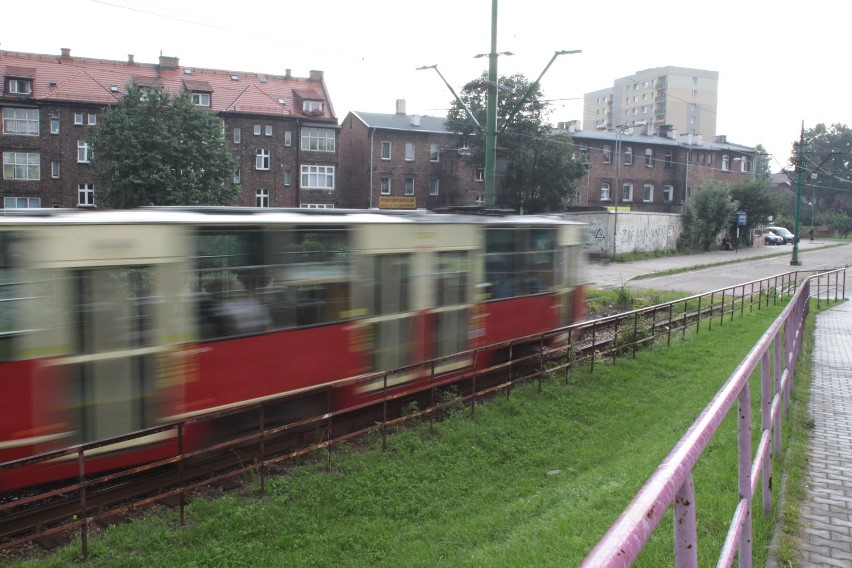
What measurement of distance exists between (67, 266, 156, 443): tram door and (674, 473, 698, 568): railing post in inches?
255

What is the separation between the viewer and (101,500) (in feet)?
23.6

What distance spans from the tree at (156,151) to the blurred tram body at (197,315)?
27.1m

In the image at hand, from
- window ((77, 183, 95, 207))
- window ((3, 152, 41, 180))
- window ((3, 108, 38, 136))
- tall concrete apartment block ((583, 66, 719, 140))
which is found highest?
tall concrete apartment block ((583, 66, 719, 140))

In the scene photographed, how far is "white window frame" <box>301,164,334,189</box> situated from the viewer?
5175 cm

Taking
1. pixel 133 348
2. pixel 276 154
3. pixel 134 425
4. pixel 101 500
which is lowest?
pixel 101 500

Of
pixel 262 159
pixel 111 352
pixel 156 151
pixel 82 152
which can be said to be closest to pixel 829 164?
pixel 262 159

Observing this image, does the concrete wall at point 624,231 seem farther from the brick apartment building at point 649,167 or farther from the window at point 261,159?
the window at point 261,159

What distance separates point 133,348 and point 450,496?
139 inches

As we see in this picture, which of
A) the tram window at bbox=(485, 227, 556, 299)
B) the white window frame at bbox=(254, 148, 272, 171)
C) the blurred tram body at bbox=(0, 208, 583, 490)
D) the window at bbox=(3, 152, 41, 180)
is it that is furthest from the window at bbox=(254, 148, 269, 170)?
the blurred tram body at bbox=(0, 208, 583, 490)

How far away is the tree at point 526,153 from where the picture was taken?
158 feet

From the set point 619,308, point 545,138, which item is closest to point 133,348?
point 619,308

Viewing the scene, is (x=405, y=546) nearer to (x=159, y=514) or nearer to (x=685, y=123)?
(x=159, y=514)

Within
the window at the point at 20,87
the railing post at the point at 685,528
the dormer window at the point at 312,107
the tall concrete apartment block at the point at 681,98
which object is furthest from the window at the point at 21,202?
the tall concrete apartment block at the point at 681,98

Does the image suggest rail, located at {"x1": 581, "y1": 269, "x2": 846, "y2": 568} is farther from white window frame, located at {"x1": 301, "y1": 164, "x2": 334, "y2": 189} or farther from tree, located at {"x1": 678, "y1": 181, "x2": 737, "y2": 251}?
tree, located at {"x1": 678, "y1": 181, "x2": 737, "y2": 251}
